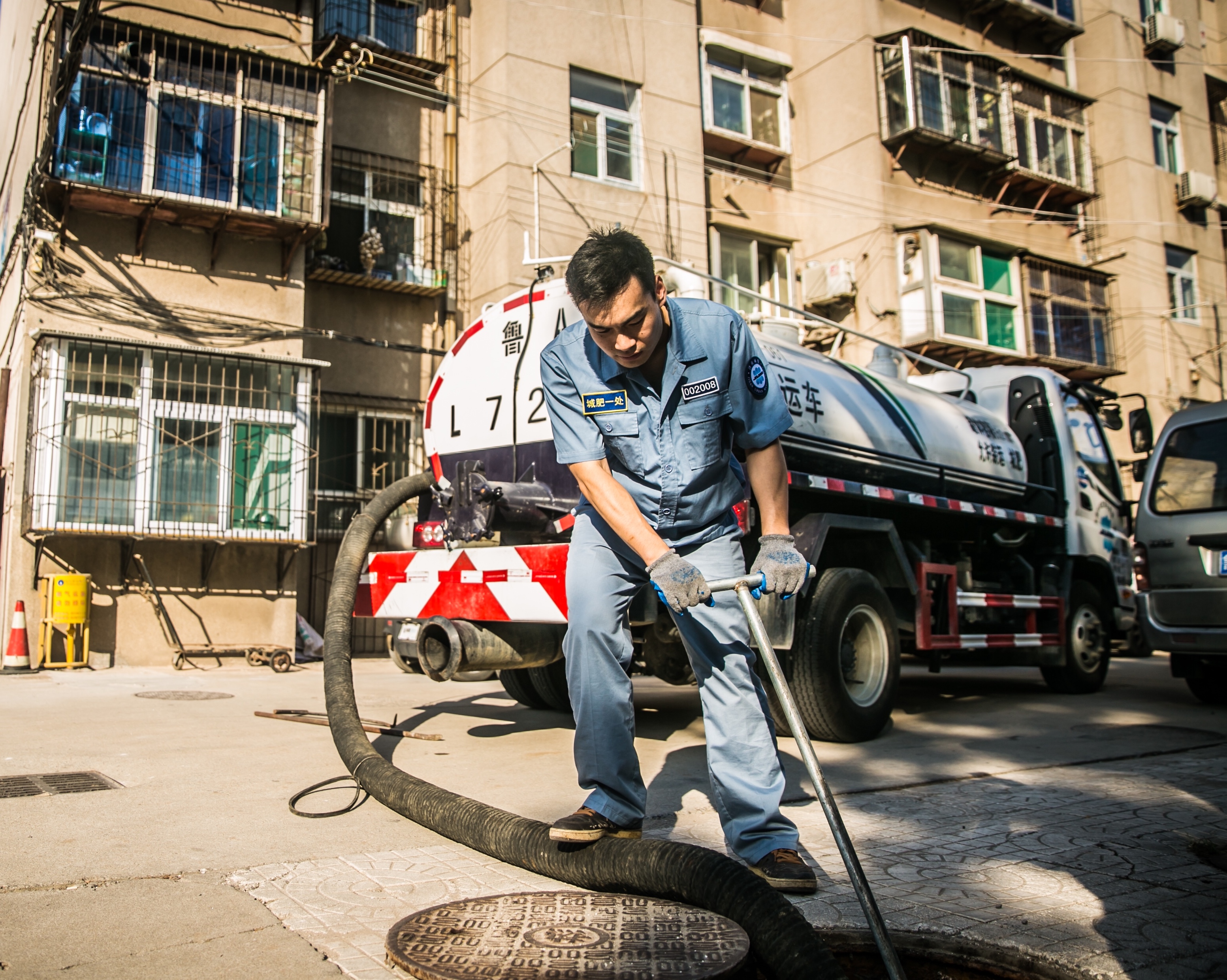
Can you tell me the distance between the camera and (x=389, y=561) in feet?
17.8

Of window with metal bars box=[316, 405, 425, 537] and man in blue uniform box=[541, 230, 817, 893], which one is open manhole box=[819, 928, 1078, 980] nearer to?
man in blue uniform box=[541, 230, 817, 893]

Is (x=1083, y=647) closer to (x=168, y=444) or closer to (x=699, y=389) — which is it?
(x=699, y=389)

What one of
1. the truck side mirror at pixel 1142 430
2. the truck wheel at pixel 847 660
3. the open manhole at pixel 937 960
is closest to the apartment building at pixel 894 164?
the truck side mirror at pixel 1142 430

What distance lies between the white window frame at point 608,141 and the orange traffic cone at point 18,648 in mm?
9332

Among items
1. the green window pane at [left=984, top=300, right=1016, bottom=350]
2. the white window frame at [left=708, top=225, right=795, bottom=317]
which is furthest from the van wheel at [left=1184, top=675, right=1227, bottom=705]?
the green window pane at [left=984, top=300, right=1016, bottom=350]

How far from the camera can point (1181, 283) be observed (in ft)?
71.3

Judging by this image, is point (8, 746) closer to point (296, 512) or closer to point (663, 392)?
point (663, 392)

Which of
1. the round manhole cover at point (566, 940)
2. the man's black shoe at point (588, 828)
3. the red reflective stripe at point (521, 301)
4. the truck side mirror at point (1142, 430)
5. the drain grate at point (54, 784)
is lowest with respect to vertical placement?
the round manhole cover at point (566, 940)

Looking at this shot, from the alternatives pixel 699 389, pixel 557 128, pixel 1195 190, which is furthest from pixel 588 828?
pixel 1195 190

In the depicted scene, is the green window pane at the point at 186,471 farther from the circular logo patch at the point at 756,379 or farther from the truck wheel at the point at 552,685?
the circular logo patch at the point at 756,379

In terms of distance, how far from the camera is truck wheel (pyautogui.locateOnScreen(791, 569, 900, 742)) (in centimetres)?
512

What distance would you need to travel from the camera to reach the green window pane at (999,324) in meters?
18.0

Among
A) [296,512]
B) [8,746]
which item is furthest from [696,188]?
[8,746]

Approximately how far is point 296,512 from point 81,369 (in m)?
2.76
